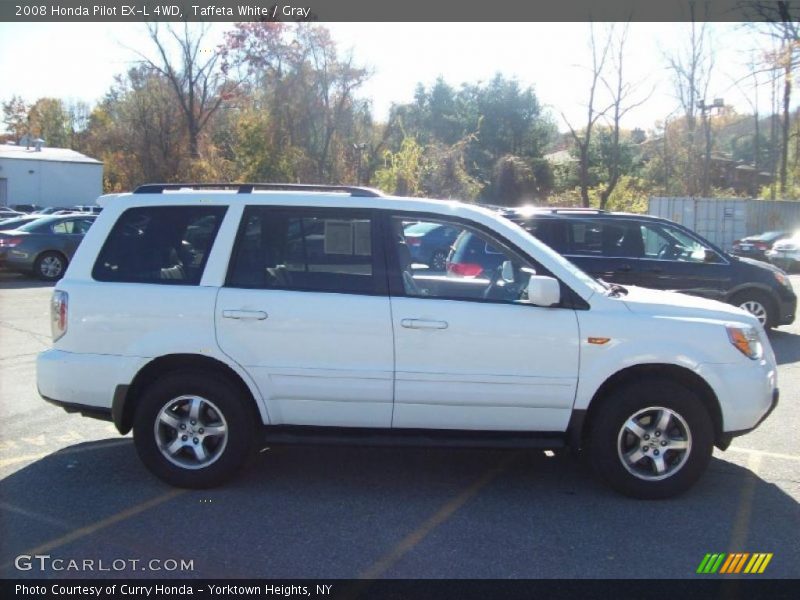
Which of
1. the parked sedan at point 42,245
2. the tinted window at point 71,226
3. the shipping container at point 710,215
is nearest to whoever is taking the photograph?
the parked sedan at point 42,245

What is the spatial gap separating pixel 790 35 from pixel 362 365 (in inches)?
Answer: 866

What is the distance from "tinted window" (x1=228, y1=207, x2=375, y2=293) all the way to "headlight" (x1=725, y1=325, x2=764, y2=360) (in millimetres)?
2321

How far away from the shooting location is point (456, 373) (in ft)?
15.3

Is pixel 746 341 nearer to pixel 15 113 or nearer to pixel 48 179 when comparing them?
pixel 48 179

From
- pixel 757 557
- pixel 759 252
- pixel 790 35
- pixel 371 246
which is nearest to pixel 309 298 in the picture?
pixel 371 246

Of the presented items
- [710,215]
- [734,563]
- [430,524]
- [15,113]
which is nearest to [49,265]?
[430,524]

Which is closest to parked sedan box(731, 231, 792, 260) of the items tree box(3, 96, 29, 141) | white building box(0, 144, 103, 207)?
white building box(0, 144, 103, 207)

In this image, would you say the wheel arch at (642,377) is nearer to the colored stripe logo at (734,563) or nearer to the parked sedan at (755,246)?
the colored stripe logo at (734,563)

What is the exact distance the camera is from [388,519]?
14.6 ft

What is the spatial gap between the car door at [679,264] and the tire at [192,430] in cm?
676

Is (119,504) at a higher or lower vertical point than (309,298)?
lower

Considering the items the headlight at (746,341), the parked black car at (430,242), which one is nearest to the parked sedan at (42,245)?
the parked black car at (430,242)

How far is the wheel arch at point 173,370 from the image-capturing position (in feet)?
15.7
